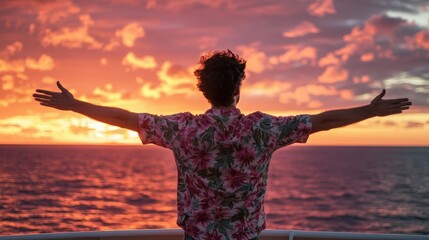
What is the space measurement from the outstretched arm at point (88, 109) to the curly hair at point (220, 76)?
0.99ft

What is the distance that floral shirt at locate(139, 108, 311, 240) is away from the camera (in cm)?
190

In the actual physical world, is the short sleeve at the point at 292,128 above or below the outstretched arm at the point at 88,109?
below

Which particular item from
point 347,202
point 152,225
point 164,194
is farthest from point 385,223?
point 164,194

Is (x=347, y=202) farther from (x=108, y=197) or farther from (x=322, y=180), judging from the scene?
(x=108, y=197)

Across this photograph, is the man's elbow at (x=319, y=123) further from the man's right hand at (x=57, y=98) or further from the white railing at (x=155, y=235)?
the white railing at (x=155, y=235)

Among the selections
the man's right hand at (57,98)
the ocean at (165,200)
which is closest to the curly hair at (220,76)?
the man's right hand at (57,98)

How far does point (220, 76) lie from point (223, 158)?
0.31 m

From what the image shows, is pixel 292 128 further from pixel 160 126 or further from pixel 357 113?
pixel 160 126

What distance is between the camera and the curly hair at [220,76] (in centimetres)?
196

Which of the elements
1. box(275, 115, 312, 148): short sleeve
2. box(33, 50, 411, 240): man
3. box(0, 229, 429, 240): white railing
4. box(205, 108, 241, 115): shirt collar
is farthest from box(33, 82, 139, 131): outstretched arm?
box(0, 229, 429, 240): white railing

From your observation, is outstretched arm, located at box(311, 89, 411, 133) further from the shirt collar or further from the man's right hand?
the man's right hand

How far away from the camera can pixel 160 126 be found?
197 centimetres

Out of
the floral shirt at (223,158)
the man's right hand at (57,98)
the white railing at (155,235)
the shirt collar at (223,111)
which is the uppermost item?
the man's right hand at (57,98)

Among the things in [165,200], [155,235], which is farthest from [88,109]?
[165,200]
